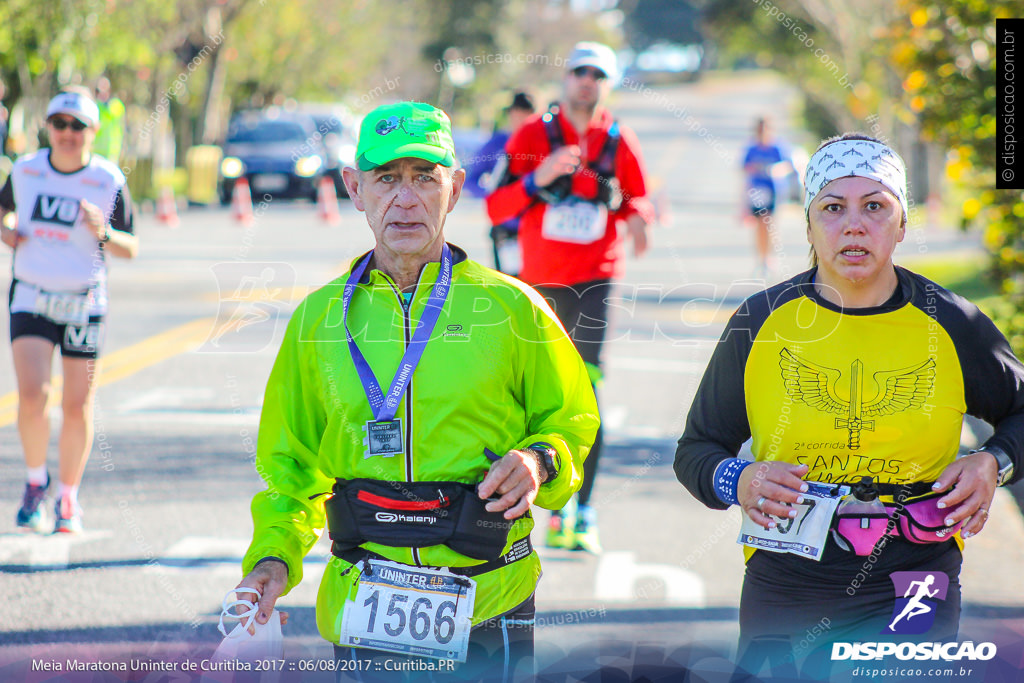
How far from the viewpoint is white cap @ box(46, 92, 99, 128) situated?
19.8ft

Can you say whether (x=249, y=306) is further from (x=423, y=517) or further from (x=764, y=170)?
(x=423, y=517)

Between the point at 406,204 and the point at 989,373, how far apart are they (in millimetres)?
1509

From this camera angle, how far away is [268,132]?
29141 millimetres

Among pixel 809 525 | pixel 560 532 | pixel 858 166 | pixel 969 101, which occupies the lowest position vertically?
pixel 560 532

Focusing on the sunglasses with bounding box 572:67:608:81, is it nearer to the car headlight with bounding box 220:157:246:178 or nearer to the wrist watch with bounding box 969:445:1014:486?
the wrist watch with bounding box 969:445:1014:486

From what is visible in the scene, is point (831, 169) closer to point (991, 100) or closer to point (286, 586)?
point (286, 586)

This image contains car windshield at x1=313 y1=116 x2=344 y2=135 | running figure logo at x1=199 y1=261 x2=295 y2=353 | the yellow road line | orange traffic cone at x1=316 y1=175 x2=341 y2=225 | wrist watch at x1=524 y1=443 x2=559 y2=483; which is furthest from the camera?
car windshield at x1=313 y1=116 x2=344 y2=135

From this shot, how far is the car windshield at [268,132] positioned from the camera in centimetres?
2892

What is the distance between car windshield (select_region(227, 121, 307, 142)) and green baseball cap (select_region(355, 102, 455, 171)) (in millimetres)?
26588

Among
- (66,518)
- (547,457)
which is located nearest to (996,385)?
(547,457)

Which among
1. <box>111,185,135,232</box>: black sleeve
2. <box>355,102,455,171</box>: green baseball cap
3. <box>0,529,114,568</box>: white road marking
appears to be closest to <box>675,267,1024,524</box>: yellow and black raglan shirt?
<box>355,102,455,171</box>: green baseball cap

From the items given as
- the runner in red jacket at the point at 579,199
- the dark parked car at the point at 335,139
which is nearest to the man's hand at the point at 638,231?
the runner in red jacket at the point at 579,199

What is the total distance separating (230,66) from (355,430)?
38981 mm

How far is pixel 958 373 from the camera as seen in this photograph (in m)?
3.08
